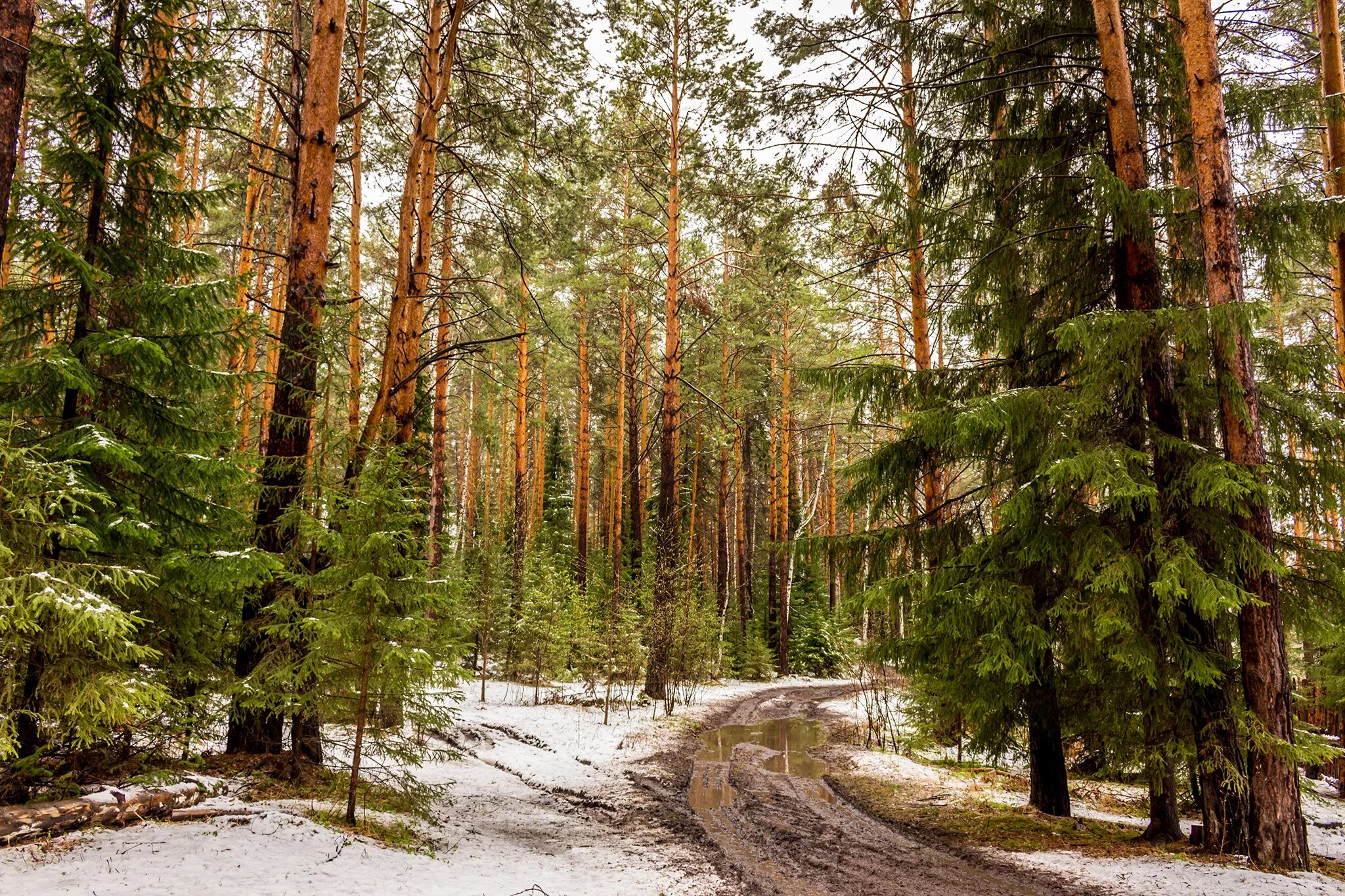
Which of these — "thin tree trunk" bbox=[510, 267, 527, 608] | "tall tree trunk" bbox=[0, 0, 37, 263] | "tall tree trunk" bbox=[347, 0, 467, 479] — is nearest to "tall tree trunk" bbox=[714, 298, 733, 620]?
"thin tree trunk" bbox=[510, 267, 527, 608]

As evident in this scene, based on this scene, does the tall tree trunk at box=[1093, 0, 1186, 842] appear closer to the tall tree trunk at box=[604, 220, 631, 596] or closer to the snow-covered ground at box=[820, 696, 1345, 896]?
the snow-covered ground at box=[820, 696, 1345, 896]

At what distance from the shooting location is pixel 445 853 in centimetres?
566

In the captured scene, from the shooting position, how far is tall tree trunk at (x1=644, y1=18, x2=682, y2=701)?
14.1 metres

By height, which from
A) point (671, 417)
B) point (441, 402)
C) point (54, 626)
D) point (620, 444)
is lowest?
point (54, 626)

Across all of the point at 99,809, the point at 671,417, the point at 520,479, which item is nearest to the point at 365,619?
the point at 99,809

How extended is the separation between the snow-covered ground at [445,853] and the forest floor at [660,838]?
0.06 ft

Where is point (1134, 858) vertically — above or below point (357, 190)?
below

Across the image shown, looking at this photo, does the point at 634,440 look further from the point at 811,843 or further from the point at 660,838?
the point at 811,843

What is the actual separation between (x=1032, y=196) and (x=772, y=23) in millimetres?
5722

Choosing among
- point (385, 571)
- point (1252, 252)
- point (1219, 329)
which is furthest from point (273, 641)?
point (1252, 252)

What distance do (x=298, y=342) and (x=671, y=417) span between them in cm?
820

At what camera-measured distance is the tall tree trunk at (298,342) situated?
652 centimetres

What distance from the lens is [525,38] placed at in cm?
996

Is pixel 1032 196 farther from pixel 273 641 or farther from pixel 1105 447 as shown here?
pixel 273 641
